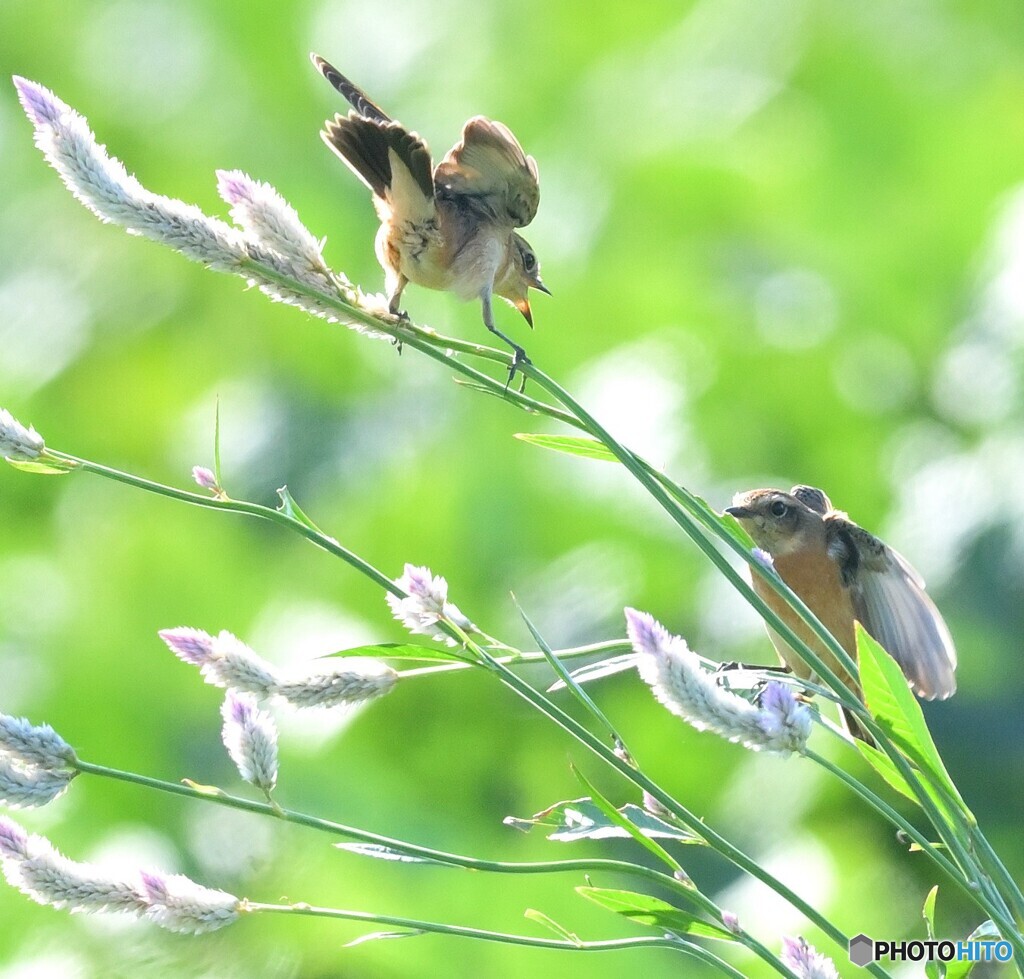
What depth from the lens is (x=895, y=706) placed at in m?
0.71

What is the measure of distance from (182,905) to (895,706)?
34 cm

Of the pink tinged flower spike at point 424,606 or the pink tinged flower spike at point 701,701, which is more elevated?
the pink tinged flower spike at point 424,606

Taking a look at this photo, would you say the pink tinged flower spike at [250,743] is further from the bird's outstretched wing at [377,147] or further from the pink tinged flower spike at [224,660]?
the bird's outstretched wing at [377,147]

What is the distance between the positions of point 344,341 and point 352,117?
2483 millimetres

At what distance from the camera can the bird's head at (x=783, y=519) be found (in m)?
1.44

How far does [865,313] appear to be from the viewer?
2.87m

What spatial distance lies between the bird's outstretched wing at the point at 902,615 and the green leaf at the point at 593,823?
40 cm

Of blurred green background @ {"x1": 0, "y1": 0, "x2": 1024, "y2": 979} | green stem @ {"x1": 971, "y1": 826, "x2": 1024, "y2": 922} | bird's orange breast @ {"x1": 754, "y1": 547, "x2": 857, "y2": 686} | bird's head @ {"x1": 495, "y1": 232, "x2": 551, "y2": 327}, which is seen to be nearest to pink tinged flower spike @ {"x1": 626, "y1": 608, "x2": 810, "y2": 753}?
green stem @ {"x1": 971, "y1": 826, "x2": 1024, "y2": 922}

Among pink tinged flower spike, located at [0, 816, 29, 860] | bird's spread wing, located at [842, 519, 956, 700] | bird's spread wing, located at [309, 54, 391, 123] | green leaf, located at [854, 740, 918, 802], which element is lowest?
pink tinged flower spike, located at [0, 816, 29, 860]

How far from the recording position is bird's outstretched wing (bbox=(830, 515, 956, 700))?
45.9 inches

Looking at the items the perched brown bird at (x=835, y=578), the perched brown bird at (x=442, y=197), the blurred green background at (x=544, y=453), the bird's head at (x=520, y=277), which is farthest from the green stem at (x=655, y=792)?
the blurred green background at (x=544, y=453)

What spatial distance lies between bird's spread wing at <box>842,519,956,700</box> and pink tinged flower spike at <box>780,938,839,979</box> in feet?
1.67

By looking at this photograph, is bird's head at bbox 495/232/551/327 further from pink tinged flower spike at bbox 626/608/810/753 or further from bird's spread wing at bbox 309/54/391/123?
pink tinged flower spike at bbox 626/608/810/753

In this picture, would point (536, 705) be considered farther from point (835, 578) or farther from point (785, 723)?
point (835, 578)
